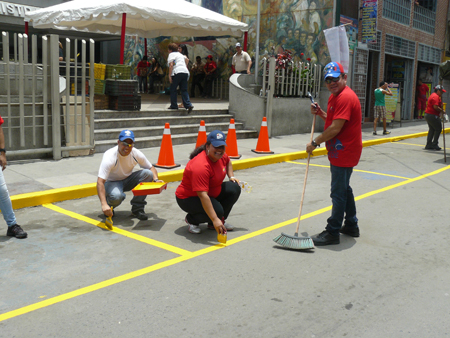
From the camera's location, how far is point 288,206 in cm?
698

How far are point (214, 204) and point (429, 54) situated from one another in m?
23.1

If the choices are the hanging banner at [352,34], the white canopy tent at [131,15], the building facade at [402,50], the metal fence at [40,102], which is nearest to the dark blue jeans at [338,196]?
the metal fence at [40,102]

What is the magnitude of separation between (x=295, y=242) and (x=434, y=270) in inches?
52.0

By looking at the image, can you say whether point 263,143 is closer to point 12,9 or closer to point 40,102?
point 40,102

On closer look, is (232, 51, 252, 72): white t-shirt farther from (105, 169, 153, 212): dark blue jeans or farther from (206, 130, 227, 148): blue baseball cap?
(206, 130, 227, 148): blue baseball cap

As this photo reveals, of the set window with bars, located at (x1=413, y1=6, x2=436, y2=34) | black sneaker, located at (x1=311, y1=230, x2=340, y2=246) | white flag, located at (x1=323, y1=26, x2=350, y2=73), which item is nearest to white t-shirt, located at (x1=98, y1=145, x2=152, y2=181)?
black sneaker, located at (x1=311, y1=230, x2=340, y2=246)

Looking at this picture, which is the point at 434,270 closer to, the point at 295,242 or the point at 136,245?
the point at 295,242

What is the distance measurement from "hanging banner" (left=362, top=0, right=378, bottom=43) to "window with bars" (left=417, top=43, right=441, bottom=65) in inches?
259

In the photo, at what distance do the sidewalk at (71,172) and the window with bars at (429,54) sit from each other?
14317 mm

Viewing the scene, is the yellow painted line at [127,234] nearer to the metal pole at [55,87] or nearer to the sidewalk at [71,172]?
the sidewalk at [71,172]

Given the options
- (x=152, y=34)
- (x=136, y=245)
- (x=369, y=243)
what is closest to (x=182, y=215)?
(x=136, y=245)

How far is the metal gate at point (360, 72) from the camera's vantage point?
18656 millimetres

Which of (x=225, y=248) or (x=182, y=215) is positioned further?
(x=182, y=215)

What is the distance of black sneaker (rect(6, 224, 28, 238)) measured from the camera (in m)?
5.27
